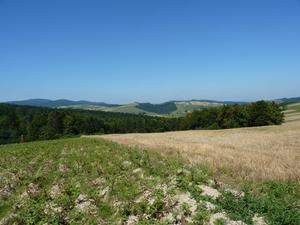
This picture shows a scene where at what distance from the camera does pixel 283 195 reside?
1253 centimetres

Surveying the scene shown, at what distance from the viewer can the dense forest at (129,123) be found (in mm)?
99188

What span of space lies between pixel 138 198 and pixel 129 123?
12092 cm

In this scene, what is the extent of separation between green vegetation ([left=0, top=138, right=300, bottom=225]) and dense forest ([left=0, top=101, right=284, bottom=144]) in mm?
74396

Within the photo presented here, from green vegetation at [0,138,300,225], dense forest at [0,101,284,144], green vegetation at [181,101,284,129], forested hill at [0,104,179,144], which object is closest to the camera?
green vegetation at [0,138,300,225]

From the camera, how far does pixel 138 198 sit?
13.5 m

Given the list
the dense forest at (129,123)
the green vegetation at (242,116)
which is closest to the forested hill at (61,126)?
the dense forest at (129,123)

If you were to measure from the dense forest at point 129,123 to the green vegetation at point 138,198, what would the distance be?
244ft

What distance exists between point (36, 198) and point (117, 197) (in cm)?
344

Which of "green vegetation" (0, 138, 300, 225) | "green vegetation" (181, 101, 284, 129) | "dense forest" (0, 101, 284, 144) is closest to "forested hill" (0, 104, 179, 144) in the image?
"dense forest" (0, 101, 284, 144)

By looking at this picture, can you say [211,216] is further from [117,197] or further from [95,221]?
[117,197]

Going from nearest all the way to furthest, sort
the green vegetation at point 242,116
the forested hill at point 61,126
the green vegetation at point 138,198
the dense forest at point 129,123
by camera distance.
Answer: the green vegetation at point 138,198, the green vegetation at point 242,116, the dense forest at point 129,123, the forested hill at point 61,126

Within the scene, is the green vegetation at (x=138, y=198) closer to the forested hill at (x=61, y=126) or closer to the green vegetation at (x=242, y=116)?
the green vegetation at (x=242, y=116)

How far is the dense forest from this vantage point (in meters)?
99.2

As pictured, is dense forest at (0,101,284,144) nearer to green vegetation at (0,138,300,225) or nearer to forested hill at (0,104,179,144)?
forested hill at (0,104,179,144)
